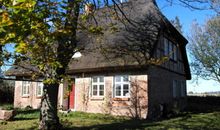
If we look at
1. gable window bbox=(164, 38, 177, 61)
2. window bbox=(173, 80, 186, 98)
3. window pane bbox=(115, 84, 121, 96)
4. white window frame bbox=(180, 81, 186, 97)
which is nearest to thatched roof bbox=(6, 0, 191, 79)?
window pane bbox=(115, 84, 121, 96)

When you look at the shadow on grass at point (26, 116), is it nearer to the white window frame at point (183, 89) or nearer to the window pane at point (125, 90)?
the window pane at point (125, 90)

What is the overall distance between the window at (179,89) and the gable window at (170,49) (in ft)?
7.20

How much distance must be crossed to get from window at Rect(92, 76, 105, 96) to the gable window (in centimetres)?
554

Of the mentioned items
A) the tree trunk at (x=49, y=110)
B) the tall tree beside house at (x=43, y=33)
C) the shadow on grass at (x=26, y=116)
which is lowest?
the shadow on grass at (x=26, y=116)

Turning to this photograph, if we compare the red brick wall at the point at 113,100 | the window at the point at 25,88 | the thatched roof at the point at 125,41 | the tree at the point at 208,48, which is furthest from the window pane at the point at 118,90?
the tree at the point at 208,48

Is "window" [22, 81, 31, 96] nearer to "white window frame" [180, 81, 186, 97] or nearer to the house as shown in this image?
the house

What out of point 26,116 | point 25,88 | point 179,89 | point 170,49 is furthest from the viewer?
point 179,89

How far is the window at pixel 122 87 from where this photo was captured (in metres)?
20.0

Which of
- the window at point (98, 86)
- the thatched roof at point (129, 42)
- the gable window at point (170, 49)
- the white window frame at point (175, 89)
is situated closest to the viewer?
the thatched roof at point (129, 42)

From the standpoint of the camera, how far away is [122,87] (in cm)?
2016

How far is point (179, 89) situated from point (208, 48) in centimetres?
1502

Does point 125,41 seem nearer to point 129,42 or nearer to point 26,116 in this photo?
point 129,42

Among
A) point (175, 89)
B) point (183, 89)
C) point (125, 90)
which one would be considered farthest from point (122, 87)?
point (183, 89)

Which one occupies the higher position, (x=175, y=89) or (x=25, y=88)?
(x=25, y=88)
